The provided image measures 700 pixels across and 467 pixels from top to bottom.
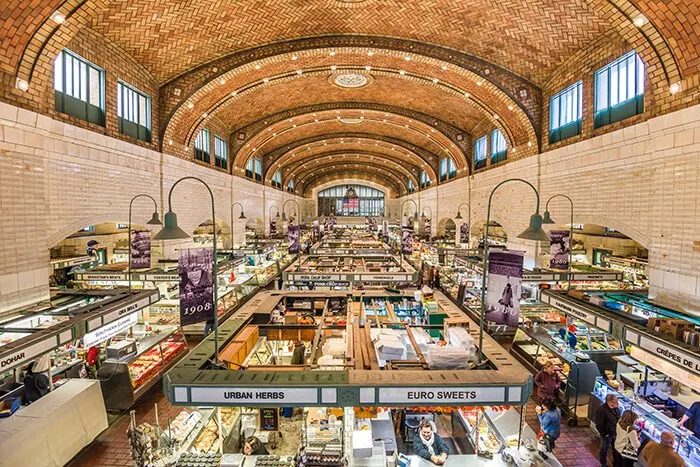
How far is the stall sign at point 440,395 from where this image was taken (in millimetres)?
3660

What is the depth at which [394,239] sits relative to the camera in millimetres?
27469

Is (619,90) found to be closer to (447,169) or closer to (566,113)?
(566,113)

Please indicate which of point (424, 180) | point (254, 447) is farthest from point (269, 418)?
point (424, 180)

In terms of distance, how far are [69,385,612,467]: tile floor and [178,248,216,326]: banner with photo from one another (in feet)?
8.30

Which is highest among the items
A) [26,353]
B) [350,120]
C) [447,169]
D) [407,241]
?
[350,120]

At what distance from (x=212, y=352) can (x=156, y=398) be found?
4.70 m

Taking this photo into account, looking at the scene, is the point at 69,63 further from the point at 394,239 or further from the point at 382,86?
the point at 394,239

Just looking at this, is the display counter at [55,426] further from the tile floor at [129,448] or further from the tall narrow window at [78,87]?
Answer: the tall narrow window at [78,87]

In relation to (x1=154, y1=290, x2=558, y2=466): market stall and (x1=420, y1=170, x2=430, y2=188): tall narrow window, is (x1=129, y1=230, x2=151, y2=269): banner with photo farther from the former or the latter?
(x1=420, y1=170, x2=430, y2=188): tall narrow window

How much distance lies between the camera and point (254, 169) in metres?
25.4

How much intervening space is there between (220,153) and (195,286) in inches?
569

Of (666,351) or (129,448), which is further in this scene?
(129,448)

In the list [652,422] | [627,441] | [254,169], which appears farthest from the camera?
[254,169]

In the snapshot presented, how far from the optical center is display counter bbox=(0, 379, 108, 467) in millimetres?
5027
